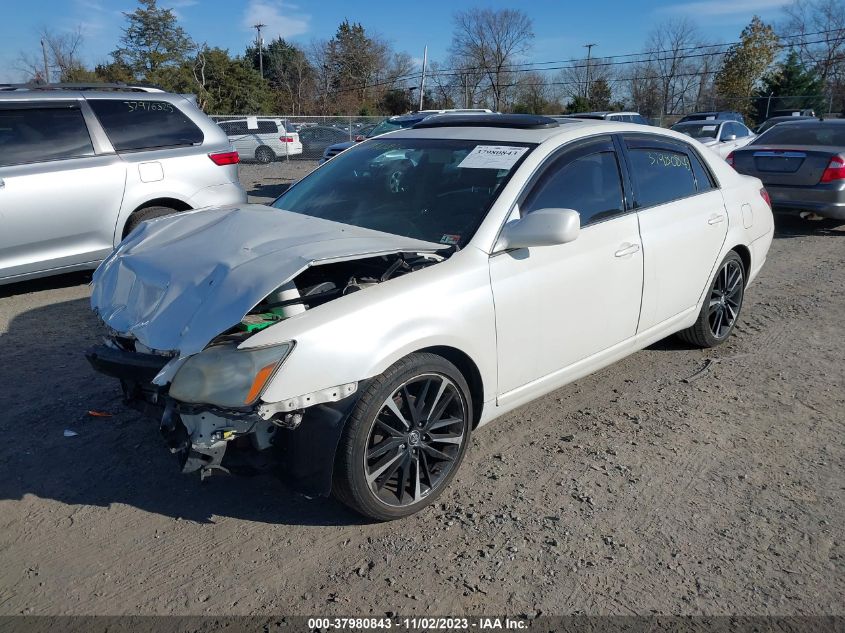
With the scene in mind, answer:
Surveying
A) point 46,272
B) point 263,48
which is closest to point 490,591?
point 46,272

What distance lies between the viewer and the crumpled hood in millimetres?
2740

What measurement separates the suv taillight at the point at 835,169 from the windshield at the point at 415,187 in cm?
743

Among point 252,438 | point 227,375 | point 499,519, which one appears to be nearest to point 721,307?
point 499,519

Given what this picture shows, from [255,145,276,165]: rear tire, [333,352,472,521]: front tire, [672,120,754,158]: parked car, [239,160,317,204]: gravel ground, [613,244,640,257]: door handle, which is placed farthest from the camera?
[255,145,276,165]: rear tire

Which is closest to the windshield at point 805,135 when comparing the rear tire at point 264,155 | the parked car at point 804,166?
the parked car at point 804,166

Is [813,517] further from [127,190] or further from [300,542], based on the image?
[127,190]

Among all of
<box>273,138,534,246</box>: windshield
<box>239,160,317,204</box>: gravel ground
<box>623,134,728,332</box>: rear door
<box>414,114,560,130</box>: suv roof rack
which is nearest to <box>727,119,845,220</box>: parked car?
<box>623,134,728,332</box>: rear door

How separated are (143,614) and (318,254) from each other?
153 cm

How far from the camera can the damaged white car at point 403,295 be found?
8.89 feet

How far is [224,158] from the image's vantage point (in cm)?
729

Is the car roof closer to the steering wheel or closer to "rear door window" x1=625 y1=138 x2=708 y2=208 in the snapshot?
the steering wheel

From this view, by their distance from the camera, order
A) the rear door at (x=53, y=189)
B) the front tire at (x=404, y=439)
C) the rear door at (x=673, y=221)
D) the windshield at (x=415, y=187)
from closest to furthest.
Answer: the front tire at (x=404, y=439), the windshield at (x=415, y=187), the rear door at (x=673, y=221), the rear door at (x=53, y=189)

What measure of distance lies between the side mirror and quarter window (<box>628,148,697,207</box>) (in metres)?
1.18

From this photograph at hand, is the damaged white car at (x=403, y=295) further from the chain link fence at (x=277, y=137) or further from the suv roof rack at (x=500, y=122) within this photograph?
the chain link fence at (x=277, y=137)
